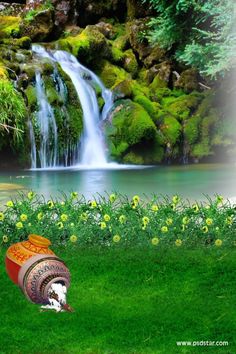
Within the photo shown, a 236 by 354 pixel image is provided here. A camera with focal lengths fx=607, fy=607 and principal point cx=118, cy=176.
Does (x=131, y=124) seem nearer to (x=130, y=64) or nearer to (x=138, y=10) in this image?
(x=130, y=64)

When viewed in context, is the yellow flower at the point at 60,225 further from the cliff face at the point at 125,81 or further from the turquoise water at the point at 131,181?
the cliff face at the point at 125,81

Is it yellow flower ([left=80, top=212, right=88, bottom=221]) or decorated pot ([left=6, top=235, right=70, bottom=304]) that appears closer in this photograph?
decorated pot ([left=6, top=235, right=70, bottom=304])

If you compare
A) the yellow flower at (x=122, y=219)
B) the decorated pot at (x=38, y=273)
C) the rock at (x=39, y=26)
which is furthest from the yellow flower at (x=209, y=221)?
the rock at (x=39, y=26)

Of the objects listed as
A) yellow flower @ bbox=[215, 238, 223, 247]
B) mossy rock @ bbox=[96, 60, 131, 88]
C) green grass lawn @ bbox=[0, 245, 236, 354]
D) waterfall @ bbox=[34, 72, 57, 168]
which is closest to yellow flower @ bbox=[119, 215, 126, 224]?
Answer: green grass lawn @ bbox=[0, 245, 236, 354]

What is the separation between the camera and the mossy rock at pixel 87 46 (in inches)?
741

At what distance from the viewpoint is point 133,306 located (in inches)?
162

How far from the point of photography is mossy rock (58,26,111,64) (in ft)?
61.7

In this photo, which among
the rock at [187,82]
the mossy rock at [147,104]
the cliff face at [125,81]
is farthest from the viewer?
the rock at [187,82]

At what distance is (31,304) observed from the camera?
4.15 metres

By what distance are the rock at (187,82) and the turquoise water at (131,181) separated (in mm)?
4867

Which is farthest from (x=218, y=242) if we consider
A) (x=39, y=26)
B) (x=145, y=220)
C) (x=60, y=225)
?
(x=39, y=26)

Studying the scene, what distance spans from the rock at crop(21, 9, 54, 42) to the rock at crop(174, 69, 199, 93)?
453 centimetres

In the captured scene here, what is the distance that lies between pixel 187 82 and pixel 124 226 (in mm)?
15105

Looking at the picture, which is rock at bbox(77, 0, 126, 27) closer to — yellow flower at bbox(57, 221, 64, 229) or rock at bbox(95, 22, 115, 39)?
rock at bbox(95, 22, 115, 39)
